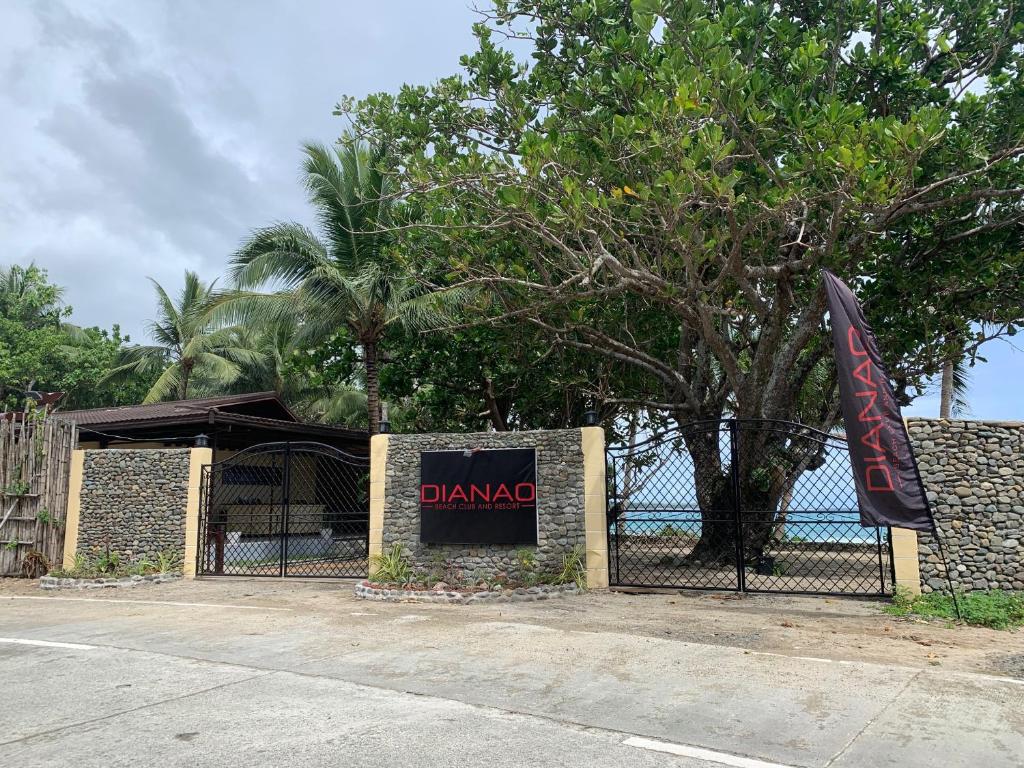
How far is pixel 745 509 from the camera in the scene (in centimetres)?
1317

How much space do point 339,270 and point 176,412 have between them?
474 centimetres

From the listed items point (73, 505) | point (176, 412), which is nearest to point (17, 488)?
point (73, 505)

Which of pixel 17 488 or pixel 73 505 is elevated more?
pixel 17 488

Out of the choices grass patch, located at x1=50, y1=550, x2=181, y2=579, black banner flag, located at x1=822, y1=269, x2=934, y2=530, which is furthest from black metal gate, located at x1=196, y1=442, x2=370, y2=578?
black banner flag, located at x1=822, y1=269, x2=934, y2=530

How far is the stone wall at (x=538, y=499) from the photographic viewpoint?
11.4 metres

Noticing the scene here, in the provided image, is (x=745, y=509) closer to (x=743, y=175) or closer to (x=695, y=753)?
(x=743, y=175)

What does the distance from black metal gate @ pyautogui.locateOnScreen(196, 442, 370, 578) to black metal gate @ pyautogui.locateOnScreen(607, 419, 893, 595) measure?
182 inches

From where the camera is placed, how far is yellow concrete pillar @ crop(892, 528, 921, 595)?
31.9 feet

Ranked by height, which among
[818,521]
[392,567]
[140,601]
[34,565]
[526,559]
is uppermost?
[818,521]

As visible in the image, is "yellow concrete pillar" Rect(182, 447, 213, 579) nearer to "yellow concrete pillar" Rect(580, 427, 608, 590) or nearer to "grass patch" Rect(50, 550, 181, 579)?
"grass patch" Rect(50, 550, 181, 579)

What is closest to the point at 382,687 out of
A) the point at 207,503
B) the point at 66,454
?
the point at 207,503

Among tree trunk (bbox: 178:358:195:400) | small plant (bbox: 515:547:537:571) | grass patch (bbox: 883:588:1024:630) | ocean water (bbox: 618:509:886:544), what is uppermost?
tree trunk (bbox: 178:358:195:400)

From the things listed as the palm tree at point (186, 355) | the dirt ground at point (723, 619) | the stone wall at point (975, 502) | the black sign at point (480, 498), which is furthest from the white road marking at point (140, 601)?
the palm tree at point (186, 355)

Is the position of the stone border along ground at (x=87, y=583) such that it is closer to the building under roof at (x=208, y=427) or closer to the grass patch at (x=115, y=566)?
the grass patch at (x=115, y=566)
